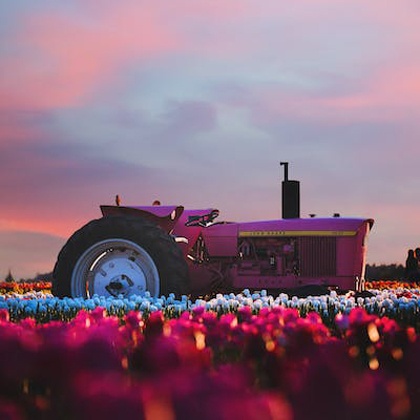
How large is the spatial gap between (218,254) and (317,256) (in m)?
1.30

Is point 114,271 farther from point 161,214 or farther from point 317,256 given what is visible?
point 317,256

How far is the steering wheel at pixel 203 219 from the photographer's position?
32.9 feet

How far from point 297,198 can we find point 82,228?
10.1ft

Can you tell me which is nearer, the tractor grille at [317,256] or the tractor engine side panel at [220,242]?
the tractor grille at [317,256]

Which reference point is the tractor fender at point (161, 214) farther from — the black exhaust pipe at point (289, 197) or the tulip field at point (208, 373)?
the tulip field at point (208, 373)

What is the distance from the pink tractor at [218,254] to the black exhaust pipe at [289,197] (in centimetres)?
35

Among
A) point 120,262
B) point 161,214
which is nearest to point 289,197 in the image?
point 161,214

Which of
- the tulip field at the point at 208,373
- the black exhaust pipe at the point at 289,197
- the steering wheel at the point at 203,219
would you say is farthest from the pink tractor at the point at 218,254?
the tulip field at the point at 208,373

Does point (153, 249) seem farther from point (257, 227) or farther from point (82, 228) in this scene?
point (257, 227)

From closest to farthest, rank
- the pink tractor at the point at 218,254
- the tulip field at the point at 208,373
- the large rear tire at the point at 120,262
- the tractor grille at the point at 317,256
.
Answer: the tulip field at the point at 208,373 → the large rear tire at the point at 120,262 → the pink tractor at the point at 218,254 → the tractor grille at the point at 317,256

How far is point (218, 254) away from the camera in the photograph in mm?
10164

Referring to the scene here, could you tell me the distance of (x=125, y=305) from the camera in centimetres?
810

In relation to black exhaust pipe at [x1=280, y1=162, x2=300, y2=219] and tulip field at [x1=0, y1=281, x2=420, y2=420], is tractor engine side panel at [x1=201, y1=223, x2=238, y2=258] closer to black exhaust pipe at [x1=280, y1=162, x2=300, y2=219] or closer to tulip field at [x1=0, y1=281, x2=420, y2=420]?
black exhaust pipe at [x1=280, y1=162, x2=300, y2=219]

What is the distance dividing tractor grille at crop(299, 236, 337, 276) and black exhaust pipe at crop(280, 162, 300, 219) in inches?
27.1
